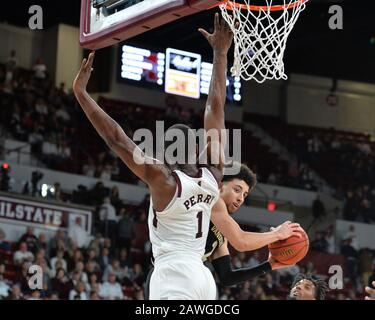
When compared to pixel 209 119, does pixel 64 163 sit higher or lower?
higher

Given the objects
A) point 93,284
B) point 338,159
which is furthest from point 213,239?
point 338,159

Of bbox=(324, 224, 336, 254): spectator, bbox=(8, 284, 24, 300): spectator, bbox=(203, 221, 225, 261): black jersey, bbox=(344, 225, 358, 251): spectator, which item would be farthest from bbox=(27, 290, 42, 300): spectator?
bbox=(344, 225, 358, 251): spectator

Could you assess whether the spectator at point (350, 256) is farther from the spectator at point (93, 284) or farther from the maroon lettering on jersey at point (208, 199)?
the maroon lettering on jersey at point (208, 199)

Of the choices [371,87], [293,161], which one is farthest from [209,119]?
[371,87]

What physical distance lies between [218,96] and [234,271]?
1273 mm

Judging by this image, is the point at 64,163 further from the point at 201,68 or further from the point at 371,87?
the point at 371,87

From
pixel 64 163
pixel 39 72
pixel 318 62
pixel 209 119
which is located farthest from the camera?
pixel 318 62

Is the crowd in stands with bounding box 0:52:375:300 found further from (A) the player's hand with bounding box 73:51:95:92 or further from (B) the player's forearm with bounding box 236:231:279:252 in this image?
(A) the player's hand with bounding box 73:51:95:92

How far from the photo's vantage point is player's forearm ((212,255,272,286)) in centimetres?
519

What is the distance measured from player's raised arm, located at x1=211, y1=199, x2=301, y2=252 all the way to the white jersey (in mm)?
535

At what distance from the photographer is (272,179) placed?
17.4m

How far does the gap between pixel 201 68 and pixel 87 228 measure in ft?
12.4
